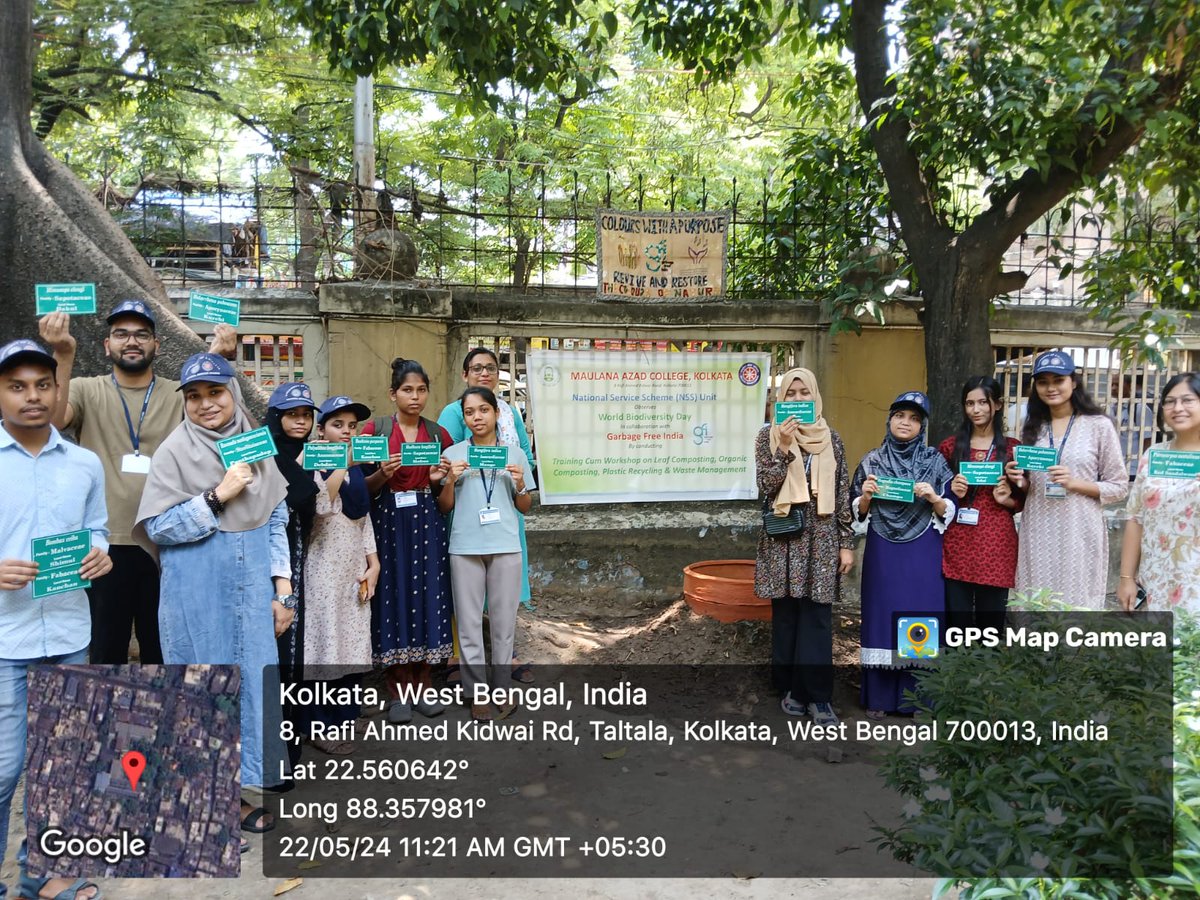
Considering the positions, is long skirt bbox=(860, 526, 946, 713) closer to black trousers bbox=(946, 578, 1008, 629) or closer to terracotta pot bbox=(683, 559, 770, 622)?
black trousers bbox=(946, 578, 1008, 629)

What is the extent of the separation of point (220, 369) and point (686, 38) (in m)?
4.47

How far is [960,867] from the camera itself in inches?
70.1

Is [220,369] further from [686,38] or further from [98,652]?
[686,38]

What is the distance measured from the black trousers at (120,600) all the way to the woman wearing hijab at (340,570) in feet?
2.15

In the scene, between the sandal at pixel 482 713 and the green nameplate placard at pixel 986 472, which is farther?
the sandal at pixel 482 713

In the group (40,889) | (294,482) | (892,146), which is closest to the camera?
(40,889)

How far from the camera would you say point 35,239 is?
13.1 feet

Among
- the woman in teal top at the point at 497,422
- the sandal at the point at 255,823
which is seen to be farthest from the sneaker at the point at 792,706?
the sandal at the point at 255,823

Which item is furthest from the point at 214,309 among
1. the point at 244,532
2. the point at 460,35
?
the point at 460,35

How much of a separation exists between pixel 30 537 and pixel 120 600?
1.09m

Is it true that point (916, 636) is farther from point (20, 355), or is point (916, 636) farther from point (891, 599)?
point (20, 355)

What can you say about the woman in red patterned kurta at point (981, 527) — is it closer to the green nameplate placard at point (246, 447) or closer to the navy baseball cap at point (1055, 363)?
the navy baseball cap at point (1055, 363)

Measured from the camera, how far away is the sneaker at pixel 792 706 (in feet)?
15.0

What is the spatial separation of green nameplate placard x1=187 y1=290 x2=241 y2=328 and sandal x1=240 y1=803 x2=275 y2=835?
201 centimetres
